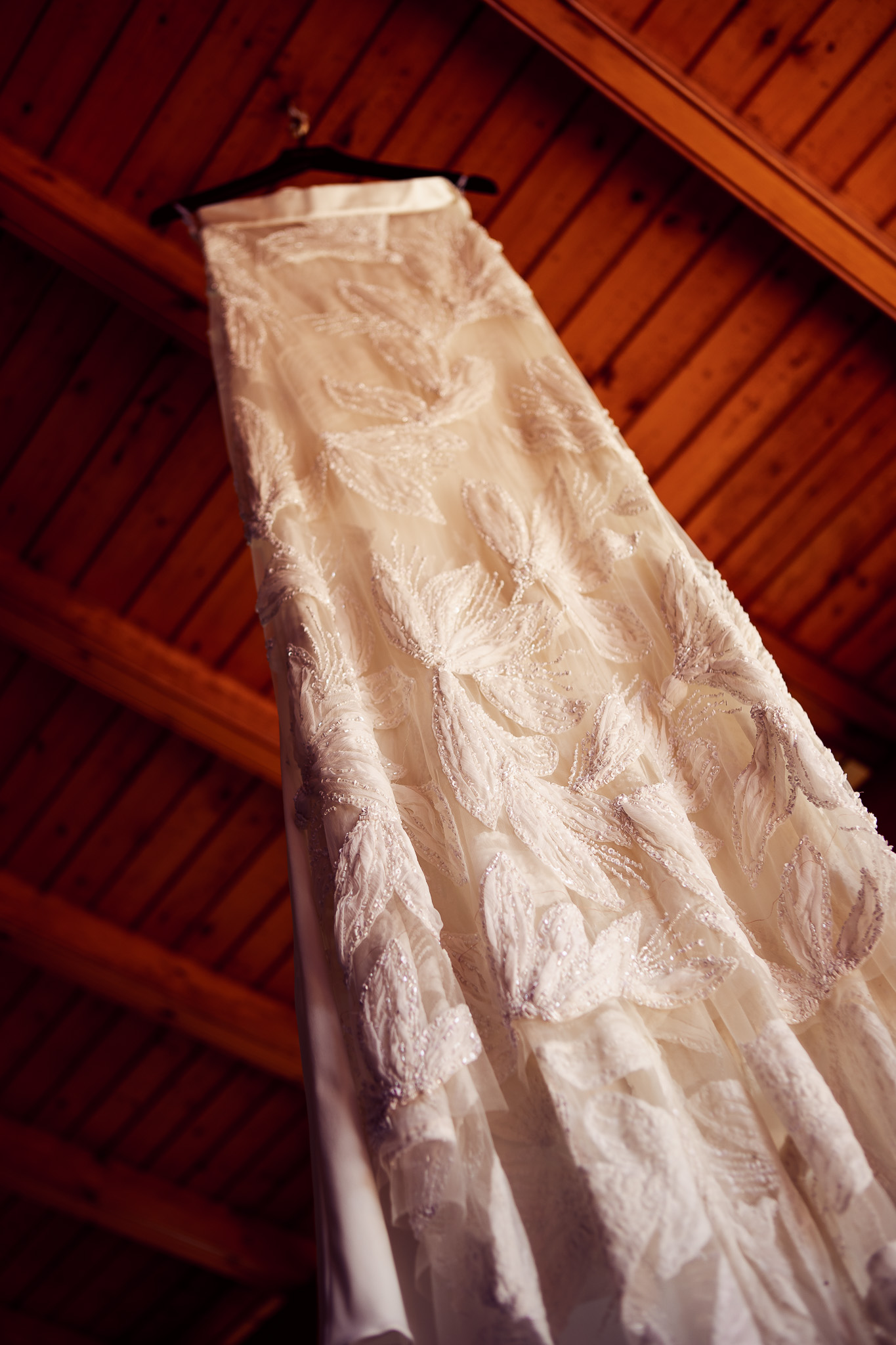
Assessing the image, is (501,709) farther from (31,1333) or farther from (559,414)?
(31,1333)

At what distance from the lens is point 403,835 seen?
83 centimetres

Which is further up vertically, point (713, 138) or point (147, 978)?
point (713, 138)

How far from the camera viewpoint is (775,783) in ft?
2.67

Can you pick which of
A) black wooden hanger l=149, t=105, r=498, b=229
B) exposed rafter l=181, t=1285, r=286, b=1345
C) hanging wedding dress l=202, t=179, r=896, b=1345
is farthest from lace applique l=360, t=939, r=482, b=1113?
exposed rafter l=181, t=1285, r=286, b=1345

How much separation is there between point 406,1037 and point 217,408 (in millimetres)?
1892

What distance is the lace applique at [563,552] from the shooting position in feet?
3.29

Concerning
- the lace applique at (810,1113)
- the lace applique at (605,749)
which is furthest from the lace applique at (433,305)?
the lace applique at (810,1113)

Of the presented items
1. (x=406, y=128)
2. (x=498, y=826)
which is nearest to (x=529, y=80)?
(x=406, y=128)

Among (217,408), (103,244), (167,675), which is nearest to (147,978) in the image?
(167,675)

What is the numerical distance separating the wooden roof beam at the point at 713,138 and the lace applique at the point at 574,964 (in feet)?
5.69

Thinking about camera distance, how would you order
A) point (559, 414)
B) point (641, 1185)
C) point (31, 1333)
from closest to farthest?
point (641, 1185), point (559, 414), point (31, 1333)

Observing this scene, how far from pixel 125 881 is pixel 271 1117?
3.82 feet

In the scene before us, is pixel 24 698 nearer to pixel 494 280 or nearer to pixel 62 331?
pixel 62 331

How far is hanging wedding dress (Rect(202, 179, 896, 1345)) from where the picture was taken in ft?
2.01
